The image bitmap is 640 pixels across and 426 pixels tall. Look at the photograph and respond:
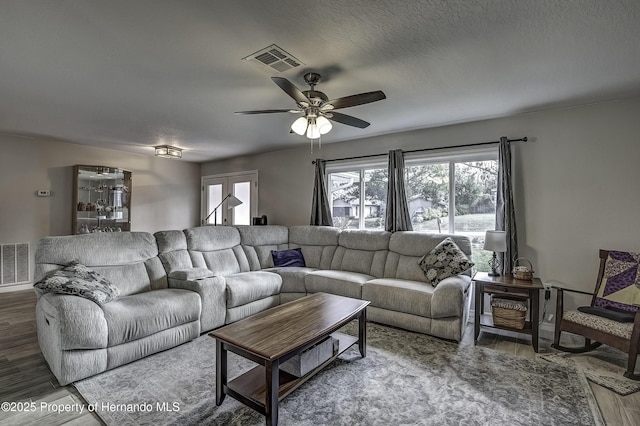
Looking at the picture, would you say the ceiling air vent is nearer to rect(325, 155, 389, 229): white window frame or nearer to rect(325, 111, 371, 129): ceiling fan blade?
rect(325, 111, 371, 129): ceiling fan blade

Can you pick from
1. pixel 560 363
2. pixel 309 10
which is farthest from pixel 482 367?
pixel 309 10

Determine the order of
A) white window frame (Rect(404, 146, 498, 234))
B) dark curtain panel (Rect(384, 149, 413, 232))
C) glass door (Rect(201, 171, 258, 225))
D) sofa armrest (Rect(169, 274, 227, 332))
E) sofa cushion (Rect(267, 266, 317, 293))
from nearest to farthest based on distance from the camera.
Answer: sofa armrest (Rect(169, 274, 227, 332)), white window frame (Rect(404, 146, 498, 234)), sofa cushion (Rect(267, 266, 317, 293)), dark curtain panel (Rect(384, 149, 413, 232)), glass door (Rect(201, 171, 258, 225))

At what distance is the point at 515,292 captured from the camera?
3000 mm

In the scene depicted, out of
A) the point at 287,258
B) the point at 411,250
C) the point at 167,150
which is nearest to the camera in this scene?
the point at 411,250

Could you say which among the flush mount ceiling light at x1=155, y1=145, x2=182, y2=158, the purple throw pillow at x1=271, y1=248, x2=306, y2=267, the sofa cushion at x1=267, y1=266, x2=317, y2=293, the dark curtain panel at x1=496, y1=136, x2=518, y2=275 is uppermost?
the flush mount ceiling light at x1=155, y1=145, x2=182, y2=158

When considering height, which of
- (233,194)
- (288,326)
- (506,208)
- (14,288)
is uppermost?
(233,194)

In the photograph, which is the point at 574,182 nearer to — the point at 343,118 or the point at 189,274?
the point at 343,118

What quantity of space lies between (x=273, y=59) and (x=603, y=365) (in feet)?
12.2

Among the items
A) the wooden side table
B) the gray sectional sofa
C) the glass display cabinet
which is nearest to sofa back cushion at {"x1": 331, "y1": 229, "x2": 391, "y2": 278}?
the gray sectional sofa

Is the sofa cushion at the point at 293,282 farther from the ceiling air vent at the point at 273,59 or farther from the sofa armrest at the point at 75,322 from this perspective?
the ceiling air vent at the point at 273,59

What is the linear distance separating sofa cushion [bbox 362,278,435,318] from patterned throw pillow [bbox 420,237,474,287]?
0.15 metres

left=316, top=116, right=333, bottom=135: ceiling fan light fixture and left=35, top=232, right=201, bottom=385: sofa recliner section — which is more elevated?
left=316, top=116, right=333, bottom=135: ceiling fan light fixture

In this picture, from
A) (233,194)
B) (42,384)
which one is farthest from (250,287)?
(233,194)

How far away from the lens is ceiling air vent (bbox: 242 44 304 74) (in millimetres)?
2204
